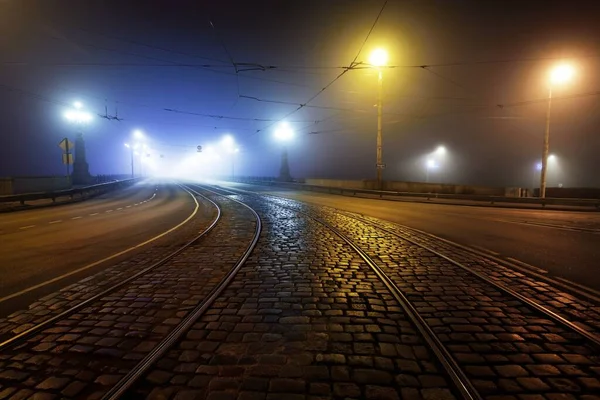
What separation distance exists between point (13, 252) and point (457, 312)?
1040 centimetres

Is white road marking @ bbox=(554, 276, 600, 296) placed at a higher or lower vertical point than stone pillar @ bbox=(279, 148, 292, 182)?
lower

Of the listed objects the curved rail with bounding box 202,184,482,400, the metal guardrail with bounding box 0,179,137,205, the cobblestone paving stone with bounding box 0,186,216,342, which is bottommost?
the cobblestone paving stone with bounding box 0,186,216,342

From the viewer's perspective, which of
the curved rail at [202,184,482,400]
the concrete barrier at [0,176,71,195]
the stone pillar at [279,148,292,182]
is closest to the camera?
the curved rail at [202,184,482,400]

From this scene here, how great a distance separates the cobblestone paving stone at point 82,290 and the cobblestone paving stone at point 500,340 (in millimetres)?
5199

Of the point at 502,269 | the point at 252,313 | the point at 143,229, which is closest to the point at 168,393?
the point at 252,313

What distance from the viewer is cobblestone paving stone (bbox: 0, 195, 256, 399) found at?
3.16m

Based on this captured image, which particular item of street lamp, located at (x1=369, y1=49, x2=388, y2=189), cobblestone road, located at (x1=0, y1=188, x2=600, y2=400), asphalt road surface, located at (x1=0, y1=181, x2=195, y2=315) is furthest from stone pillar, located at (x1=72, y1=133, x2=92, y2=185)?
cobblestone road, located at (x1=0, y1=188, x2=600, y2=400)

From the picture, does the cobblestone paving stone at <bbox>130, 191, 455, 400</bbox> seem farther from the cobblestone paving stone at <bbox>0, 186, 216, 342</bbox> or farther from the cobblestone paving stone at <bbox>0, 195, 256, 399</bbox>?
the cobblestone paving stone at <bbox>0, 186, 216, 342</bbox>

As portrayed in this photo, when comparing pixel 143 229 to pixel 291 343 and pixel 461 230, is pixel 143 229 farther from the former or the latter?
pixel 461 230

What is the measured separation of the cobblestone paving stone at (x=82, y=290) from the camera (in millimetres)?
4496

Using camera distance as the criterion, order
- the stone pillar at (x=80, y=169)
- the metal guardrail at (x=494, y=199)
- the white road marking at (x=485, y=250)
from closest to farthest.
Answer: the white road marking at (x=485, y=250), the metal guardrail at (x=494, y=199), the stone pillar at (x=80, y=169)

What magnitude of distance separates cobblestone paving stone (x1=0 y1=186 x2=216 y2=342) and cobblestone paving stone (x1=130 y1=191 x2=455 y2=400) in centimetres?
221

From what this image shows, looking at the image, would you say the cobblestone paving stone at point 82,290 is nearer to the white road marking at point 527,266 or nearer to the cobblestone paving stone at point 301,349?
the cobblestone paving stone at point 301,349

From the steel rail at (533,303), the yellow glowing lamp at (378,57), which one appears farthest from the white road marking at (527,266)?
the yellow glowing lamp at (378,57)
